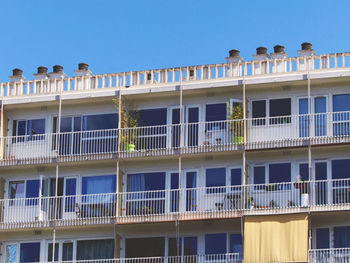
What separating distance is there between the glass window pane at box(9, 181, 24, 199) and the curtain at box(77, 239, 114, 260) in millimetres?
3857

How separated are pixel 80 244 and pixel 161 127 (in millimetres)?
6471

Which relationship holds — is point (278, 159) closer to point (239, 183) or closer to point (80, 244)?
point (239, 183)

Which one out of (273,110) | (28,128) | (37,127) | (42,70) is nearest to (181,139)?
(273,110)

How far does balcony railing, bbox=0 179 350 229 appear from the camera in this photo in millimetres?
49594

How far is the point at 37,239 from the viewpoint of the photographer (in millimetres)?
53188

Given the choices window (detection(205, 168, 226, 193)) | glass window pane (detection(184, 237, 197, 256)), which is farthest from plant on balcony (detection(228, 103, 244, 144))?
glass window pane (detection(184, 237, 197, 256))

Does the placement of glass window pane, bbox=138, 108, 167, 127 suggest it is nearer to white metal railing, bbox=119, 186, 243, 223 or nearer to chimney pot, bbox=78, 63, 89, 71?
white metal railing, bbox=119, 186, 243, 223

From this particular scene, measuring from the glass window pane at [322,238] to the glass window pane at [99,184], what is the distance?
961cm

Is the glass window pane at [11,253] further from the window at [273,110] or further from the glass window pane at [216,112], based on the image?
the window at [273,110]

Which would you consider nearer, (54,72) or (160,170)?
(160,170)

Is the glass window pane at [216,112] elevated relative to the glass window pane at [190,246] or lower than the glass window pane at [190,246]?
elevated

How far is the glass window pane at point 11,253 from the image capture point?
5322 cm

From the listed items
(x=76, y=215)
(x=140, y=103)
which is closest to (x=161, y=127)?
(x=140, y=103)

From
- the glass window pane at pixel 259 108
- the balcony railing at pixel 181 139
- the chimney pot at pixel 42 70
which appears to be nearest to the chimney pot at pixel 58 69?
the chimney pot at pixel 42 70
